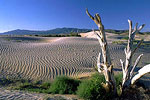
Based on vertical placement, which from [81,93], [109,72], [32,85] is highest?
[109,72]

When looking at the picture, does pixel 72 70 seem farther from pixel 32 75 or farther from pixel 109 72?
pixel 109 72

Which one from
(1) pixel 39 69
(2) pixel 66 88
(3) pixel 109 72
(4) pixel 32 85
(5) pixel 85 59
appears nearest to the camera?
(3) pixel 109 72

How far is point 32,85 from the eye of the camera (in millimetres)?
6590

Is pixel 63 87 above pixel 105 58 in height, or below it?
below

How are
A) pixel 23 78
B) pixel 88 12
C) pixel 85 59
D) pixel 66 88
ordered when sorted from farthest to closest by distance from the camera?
pixel 85 59 < pixel 23 78 < pixel 66 88 < pixel 88 12

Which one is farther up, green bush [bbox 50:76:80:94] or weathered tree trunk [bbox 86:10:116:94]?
weathered tree trunk [bbox 86:10:116:94]

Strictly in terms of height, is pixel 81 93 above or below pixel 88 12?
below

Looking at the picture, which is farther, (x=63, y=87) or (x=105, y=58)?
(x=63, y=87)

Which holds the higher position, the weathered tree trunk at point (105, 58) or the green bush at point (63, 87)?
the weathered tree trunk at point (105, 58)

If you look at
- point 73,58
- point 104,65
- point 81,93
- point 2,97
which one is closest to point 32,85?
point 2,97

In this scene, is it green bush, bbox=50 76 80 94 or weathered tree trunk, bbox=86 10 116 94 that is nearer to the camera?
weathered tree trunk, bbox=86 10 116 94

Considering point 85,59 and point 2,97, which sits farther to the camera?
point 85,59

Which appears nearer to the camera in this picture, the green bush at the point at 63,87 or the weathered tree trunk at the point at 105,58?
the weathered tree trunk at the point at 105,58

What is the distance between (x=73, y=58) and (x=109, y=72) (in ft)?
23.8
